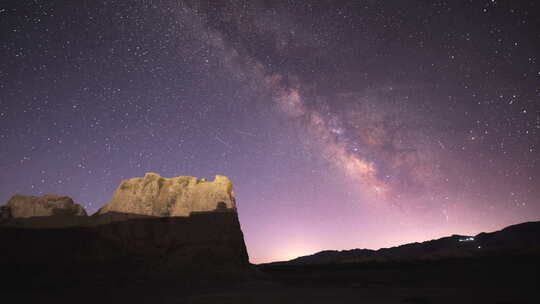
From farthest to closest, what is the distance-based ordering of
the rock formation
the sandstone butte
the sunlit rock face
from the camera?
the sandstone butte < the sunlit rock face < the rock formation

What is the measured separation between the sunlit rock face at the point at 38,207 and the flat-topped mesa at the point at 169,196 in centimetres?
244

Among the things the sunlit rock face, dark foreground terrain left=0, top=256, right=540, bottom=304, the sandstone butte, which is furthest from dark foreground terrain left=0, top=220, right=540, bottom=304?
the sunlit rock face

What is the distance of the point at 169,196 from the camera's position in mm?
28812

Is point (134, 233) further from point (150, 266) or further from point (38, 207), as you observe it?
point (38, 207)

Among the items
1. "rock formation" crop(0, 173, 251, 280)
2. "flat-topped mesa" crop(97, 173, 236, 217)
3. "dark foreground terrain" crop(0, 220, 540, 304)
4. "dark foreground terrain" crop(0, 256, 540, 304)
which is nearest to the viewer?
"dark foreground terrain" crop(0, 256, 540, 304)

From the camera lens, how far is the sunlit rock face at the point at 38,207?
26.0 meters

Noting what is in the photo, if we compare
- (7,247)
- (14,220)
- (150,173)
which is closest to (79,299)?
(7,247)

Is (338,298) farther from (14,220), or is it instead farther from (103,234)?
(14,220)

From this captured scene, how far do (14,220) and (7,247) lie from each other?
2388 mm

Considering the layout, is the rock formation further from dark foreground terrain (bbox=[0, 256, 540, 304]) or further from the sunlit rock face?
dark foreground terrain (bbox=[0, 256, 540, 304])

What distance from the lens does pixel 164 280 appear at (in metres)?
23.1

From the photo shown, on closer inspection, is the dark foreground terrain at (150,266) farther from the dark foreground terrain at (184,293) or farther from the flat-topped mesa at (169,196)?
the flat-topped mesa at (169,196)

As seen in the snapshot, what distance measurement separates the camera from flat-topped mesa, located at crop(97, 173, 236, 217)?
2781 centimetres

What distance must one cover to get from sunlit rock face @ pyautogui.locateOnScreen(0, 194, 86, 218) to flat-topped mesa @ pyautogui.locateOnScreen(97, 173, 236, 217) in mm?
2438
